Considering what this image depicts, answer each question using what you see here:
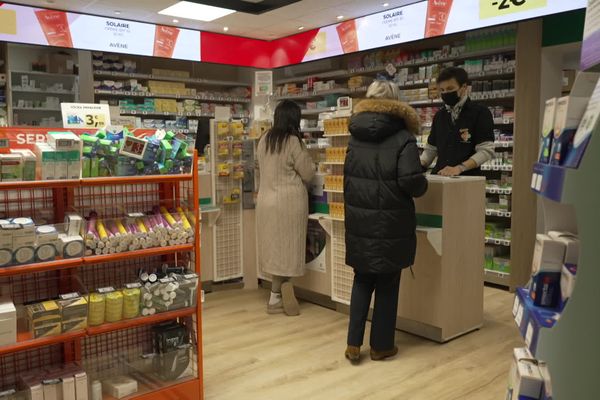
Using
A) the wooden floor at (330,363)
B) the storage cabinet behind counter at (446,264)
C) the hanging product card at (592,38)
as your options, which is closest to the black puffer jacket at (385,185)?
the storage cabinet behind counter at (446,264)

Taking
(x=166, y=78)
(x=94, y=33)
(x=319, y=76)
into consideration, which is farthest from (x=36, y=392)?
(x=319, y=76)

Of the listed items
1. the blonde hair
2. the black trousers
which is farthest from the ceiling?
the black trousers

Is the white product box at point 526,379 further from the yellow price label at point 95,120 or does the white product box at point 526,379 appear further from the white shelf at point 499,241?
the white shelf at point 499,241

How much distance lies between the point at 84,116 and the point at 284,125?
6.11ft

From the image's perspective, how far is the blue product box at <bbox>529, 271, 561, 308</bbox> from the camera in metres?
1.46

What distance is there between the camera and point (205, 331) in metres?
4.40

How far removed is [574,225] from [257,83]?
4696 millimetres

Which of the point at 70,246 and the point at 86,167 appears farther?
Answer: the point at 86,167

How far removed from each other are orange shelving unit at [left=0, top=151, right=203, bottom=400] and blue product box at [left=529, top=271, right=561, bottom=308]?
193cm

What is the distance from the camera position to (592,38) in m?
1.54

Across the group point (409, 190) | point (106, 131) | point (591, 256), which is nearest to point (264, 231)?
point (409, 190)

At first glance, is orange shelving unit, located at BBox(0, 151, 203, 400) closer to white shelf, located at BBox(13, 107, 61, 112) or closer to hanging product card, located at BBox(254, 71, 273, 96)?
hanging product card, located at BBox(254, 71, 273, 96)

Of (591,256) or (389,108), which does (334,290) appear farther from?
(591,256)

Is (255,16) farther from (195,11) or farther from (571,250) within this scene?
(571,250)
